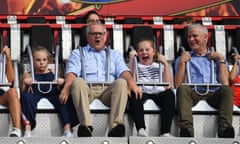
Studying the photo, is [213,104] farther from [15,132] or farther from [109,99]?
[15,132]

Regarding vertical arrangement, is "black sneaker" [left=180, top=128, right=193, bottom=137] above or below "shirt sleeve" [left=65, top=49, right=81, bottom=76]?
below

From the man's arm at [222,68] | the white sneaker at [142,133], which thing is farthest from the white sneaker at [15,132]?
A: the man's arm at [222,68]

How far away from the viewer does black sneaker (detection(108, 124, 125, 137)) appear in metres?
9.21

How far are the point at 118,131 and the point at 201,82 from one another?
4.32 feet

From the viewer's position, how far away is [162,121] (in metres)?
9.50

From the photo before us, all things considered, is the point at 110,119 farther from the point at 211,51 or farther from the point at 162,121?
the point at 211,51

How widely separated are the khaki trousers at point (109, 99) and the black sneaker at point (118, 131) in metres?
0.05

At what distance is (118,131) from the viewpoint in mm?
9211

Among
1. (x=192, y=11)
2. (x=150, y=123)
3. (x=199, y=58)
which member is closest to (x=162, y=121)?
(x=150, y=123)

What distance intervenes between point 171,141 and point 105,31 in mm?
1457

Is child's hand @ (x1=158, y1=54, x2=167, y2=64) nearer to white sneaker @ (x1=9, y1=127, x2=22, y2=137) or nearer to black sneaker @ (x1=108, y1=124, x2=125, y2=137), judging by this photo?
black sneaker @ (x1=108, y1=124, x2=125, y2=137)

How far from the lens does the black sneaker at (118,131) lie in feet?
30.2

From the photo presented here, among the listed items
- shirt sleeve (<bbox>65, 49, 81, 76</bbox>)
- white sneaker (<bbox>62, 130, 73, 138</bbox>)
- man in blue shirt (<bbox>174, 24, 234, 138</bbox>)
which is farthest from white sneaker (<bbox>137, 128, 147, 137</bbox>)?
shirt sleeve (<bbox>65, 49, 81, 76</bbox>)

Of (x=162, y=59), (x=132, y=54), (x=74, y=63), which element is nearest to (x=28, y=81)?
(x=74, y=63)
